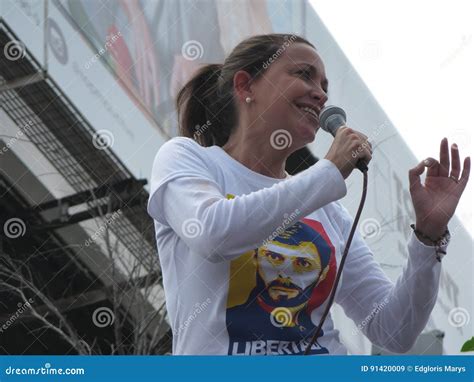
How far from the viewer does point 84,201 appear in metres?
4.85

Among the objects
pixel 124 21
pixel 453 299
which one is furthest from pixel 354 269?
pixel 124 21

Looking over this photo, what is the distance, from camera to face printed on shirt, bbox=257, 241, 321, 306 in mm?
1377

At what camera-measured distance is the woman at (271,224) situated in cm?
136

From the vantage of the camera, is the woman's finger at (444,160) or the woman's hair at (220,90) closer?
the woman's finger at (444,160)

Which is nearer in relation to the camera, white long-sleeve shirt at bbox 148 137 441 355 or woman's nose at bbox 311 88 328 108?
white long-sleeve shirt at bbox 148 137 441 355

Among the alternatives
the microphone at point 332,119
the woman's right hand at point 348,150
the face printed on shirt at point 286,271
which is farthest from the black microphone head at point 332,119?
the face printed on shirt at point 286,271

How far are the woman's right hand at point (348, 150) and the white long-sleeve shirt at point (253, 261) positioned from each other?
0.05 feet

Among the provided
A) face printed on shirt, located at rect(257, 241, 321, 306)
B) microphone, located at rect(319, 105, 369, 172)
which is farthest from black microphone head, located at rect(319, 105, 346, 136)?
face printed on shirt, located at rect(257, 241, 321, 306)

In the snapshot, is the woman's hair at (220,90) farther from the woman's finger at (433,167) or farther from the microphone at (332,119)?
the woman's finger at (433,167)

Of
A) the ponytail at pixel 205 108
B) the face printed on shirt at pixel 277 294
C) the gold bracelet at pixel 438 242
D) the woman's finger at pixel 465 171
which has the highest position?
the ponytail at pixel 205 108

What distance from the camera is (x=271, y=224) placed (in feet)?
4.41

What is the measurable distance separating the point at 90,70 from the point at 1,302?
1285 mm

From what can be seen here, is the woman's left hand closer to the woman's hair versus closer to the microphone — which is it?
the microphone

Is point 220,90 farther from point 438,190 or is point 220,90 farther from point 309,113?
point 438,190
